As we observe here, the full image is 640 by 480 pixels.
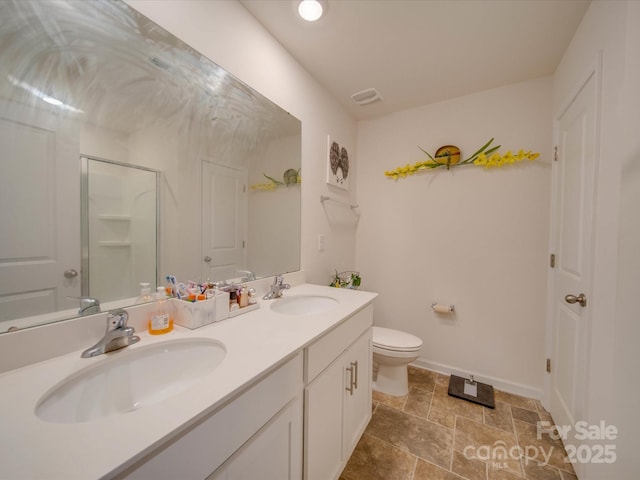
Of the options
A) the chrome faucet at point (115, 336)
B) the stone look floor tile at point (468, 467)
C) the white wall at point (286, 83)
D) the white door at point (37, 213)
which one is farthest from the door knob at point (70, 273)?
the stone look floor tile at point (468, 467)

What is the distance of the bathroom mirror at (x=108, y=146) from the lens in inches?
26.1

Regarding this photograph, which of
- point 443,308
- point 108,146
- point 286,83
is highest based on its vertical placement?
point 286,83

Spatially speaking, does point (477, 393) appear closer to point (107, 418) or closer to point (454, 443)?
point (454, 443)

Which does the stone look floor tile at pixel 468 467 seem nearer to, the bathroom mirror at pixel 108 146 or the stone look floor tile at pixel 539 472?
the stone look floor tile at pixel 539 472

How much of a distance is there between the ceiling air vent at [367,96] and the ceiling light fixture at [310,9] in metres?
0.79

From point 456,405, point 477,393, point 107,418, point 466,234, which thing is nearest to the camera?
point 107,418

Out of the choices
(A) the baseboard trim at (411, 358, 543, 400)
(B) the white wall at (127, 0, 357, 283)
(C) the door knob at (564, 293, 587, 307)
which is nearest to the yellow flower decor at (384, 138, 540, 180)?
(B) the white wall at (127, 0, 357, 283)

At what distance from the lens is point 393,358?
1.72 metres

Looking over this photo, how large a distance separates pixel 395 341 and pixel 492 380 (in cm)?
90

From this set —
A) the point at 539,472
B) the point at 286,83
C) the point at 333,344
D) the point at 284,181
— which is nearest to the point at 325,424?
the point at 333,344

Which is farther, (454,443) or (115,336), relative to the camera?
(454,443)

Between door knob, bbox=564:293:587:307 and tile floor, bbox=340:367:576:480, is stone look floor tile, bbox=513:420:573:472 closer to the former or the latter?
tile floor, bbox=340:367:576:480

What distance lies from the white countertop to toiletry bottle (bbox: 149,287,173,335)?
0.10 ft

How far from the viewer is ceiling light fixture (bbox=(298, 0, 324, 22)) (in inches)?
49.1
